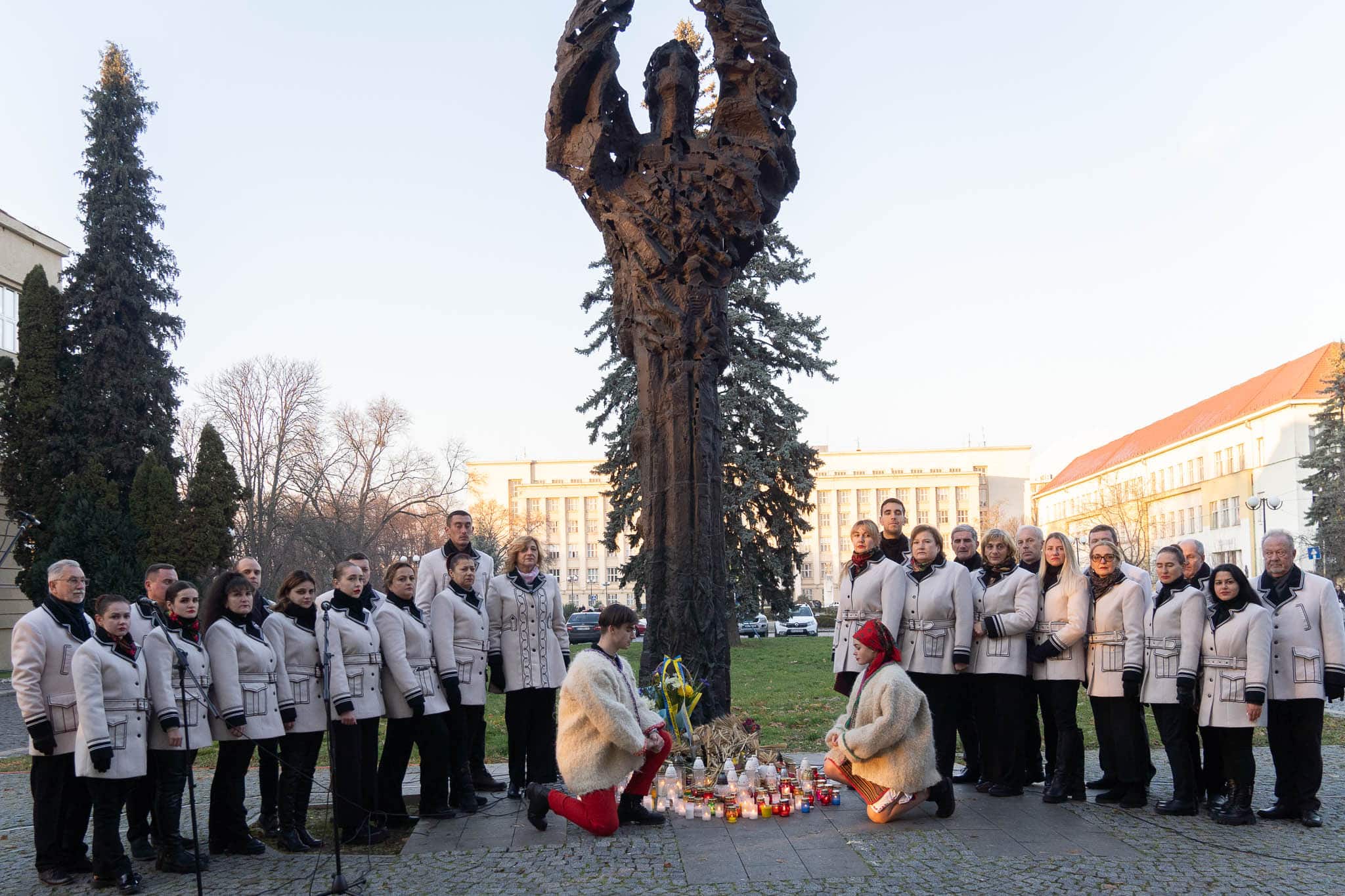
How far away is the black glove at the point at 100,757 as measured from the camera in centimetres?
648

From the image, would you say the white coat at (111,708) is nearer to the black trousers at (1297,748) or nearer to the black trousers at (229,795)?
the black trousers at (229,795)

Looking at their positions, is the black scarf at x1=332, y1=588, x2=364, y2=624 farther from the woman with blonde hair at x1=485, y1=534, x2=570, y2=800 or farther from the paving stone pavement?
the paving stone pavement

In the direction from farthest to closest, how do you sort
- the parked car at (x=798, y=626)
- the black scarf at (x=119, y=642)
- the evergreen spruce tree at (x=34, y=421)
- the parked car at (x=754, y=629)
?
the parked car at (x=798, y=626)
the parked car at (x=754, y=629)
the evergreen spruce tree at (x=34, y=421)
the black scarf at (x=119, y=642)

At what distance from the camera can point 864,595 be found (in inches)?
340

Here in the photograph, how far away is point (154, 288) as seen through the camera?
110 feet

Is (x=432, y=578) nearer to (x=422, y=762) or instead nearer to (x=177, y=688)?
(x=422, y=762)

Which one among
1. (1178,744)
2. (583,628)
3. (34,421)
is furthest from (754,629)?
(1178,744)

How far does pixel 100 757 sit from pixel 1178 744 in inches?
278

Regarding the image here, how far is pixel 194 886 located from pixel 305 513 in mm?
40857

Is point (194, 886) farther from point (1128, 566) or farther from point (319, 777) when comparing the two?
point (1128, 566)

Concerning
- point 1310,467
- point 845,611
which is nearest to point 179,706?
point 845,611

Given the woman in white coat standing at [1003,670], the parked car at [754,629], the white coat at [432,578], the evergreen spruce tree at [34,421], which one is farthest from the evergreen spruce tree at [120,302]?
the woman in white coat standing at [1003,670]

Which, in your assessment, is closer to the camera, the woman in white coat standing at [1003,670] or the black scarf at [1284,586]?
the black scarf at [1284,586]

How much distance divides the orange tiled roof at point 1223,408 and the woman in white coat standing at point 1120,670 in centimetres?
4854
